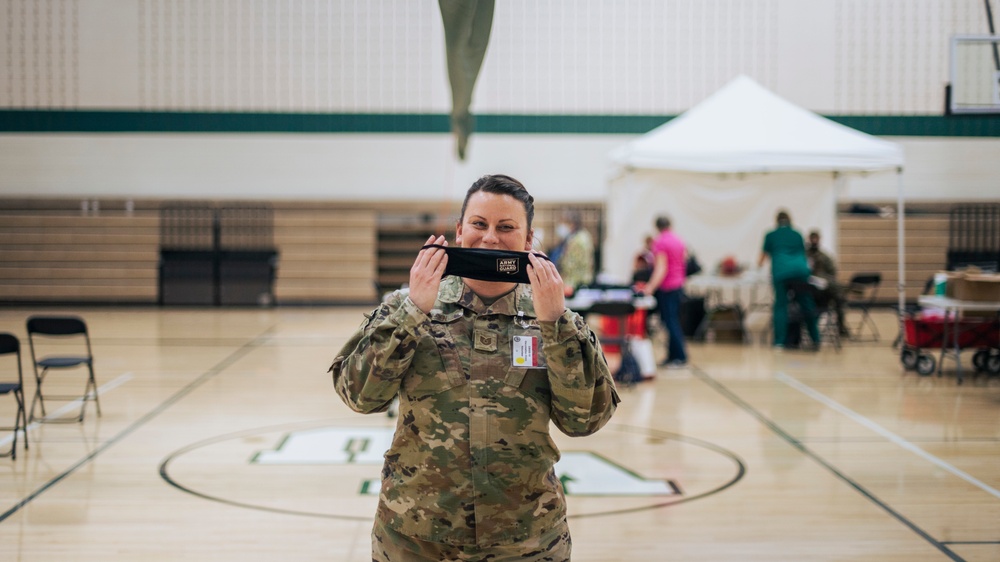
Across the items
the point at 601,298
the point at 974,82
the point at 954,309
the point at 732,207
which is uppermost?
→ the point at 974,82

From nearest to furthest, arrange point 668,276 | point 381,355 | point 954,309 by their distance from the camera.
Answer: point 381,355 < point 954,309 < point 668,276

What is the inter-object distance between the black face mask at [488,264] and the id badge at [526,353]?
0.40 feet

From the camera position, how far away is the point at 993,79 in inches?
251

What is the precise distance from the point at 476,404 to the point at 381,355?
23cm

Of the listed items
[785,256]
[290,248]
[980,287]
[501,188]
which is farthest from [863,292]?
[501,188]

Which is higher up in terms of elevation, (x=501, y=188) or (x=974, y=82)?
(x=974, y=82)

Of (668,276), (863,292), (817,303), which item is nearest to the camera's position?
(668,276)

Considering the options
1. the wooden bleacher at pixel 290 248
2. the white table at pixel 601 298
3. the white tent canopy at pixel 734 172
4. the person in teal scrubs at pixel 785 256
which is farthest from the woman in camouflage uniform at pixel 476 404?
the wooden bleacher at pixel 290 248

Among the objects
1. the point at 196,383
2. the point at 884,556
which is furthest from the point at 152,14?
the point at 884,556

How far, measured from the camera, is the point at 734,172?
12.0 m

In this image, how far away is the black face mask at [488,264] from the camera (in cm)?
196

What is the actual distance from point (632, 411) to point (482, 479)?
18.1ft

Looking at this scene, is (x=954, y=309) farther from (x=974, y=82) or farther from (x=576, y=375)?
(x=576, y=375)

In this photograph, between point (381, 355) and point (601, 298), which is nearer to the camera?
point (381, 355)
